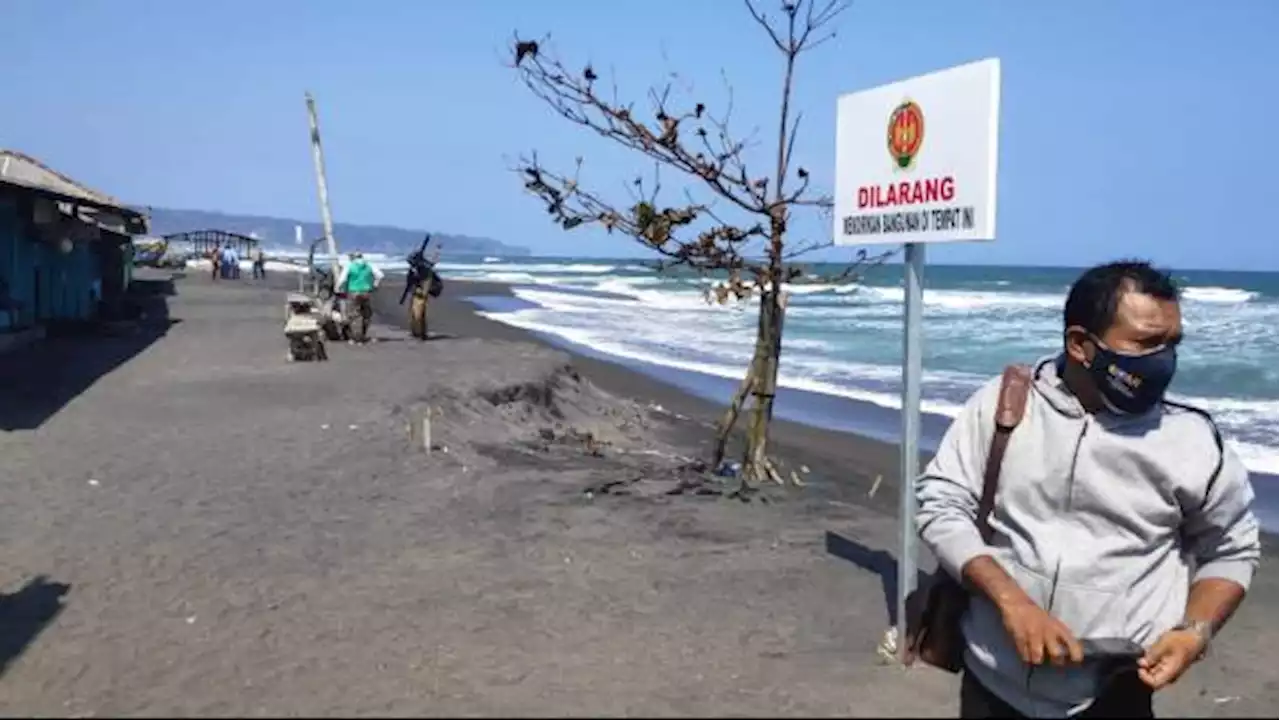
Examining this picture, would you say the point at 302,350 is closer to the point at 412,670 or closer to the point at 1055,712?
the point at 412,670

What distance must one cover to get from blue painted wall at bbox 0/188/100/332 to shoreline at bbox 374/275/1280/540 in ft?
25.8

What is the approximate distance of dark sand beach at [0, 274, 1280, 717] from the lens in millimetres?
4160

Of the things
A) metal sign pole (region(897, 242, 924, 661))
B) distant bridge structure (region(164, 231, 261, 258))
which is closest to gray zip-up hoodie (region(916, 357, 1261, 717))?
metal sign pole (region(897, 242, 924, 661))

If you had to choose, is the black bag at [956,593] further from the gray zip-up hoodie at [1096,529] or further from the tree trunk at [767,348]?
the tree trunk at [767,348]

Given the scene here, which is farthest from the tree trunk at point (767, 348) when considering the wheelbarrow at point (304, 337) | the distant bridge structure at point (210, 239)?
the distant bridge structure at point (210, 239)

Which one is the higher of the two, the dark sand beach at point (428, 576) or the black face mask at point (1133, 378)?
the black face mask at point (1133, 378)

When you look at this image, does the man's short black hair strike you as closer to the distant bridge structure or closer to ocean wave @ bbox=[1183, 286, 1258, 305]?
ocean wave @ bbox=[1183, 286, 1258, 305]

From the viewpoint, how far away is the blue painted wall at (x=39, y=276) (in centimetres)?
1808

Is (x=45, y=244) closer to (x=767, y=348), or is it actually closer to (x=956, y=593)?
(x=767, y=348)

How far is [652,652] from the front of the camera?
200 inches

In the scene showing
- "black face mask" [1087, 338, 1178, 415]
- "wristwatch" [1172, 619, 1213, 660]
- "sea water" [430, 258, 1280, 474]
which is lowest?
"sea water" [430, 258, 1280, 474]

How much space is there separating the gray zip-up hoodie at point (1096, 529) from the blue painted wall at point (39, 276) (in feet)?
53.2

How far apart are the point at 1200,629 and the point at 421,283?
63.6 feet

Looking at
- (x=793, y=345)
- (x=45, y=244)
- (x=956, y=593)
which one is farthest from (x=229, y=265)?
(x=956, y=593)
